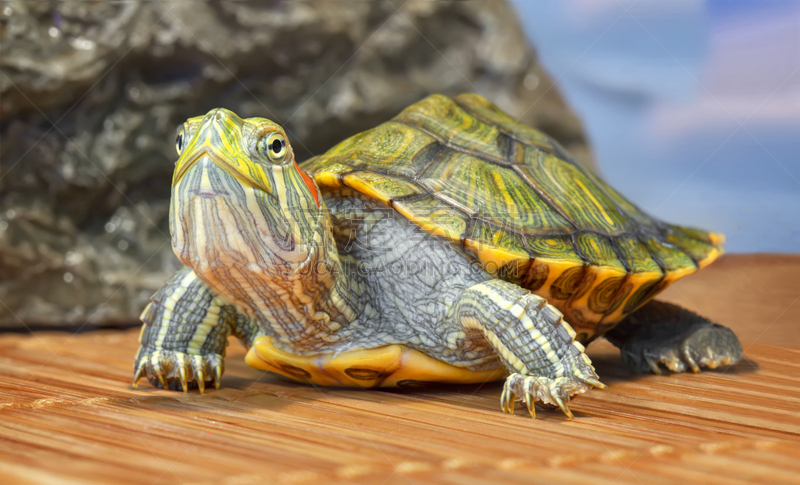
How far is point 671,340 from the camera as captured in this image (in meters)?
1.96

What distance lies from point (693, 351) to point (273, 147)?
1.43 metres

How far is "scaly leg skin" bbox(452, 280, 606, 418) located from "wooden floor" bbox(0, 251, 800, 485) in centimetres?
7

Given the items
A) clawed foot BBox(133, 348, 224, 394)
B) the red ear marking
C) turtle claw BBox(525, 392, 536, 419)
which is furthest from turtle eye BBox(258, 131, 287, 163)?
turtle claw BBox(525, 392, 536, 419)

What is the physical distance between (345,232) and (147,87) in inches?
73.7

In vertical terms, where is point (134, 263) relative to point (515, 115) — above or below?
below

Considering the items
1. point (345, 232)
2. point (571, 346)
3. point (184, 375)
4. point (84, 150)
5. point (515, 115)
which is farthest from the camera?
point (515, 115)

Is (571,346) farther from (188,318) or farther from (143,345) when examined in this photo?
(143,345)

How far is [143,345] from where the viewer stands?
1.72m

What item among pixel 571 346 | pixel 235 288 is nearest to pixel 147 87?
pixel 235 288

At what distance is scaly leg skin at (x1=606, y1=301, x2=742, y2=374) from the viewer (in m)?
1.88

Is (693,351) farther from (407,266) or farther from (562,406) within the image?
(407,266)

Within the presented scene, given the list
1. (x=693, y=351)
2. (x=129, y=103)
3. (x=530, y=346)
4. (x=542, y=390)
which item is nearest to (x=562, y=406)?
(x=542, y=390)

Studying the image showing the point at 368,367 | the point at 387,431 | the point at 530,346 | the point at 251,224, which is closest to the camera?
the point at 387,431

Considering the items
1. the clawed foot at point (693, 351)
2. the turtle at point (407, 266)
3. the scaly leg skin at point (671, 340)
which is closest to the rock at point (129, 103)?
the turtle at point (407, 266)
